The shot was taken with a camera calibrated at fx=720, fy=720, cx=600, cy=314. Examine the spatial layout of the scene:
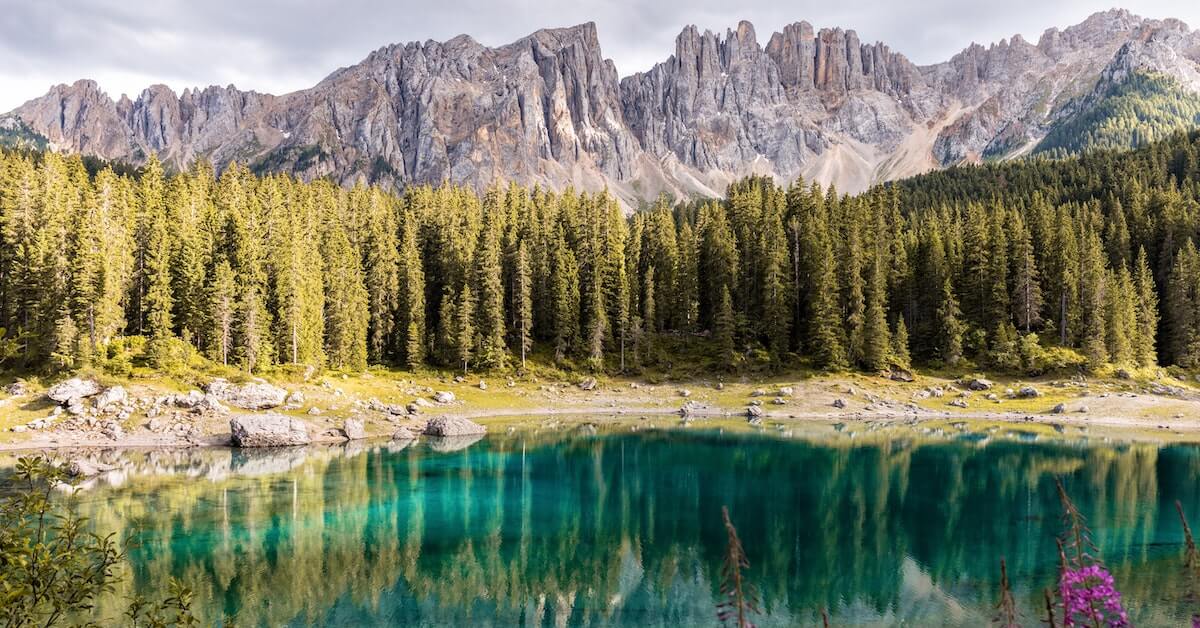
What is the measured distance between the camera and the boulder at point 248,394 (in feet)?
216

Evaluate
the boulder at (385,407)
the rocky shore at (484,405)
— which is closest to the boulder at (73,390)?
the rocky shore at (484,405)

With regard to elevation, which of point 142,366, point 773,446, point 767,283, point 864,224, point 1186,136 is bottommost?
point 773,446

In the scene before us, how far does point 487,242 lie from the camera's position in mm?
97375

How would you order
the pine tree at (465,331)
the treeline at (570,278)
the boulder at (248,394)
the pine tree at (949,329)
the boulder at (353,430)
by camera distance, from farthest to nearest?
the pine tree at (465,331)
the pine tree at (949,329)
the treeline at (570,278)
the boulder at (248,394)
the boulder at (353,430)

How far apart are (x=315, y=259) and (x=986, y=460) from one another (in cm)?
7476

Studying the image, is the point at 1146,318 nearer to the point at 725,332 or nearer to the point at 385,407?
the point at 725,332

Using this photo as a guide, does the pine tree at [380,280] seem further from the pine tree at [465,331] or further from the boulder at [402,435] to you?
the boulder at [402,435]

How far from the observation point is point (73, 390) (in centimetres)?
5994

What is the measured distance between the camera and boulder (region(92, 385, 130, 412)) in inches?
2371

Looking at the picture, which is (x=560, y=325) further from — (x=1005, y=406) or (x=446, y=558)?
(x=446, y=558)

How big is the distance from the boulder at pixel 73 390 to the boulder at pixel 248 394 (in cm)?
894

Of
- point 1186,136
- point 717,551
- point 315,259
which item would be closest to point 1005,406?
point 717,551

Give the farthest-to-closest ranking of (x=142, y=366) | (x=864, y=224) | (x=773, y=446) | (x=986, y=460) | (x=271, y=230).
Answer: (x=864, y=224)
(x=271, y=230)
(x=142, y=366)
(x=773, y=446)
(x=986, y=460)

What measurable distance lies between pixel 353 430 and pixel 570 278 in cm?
4166
